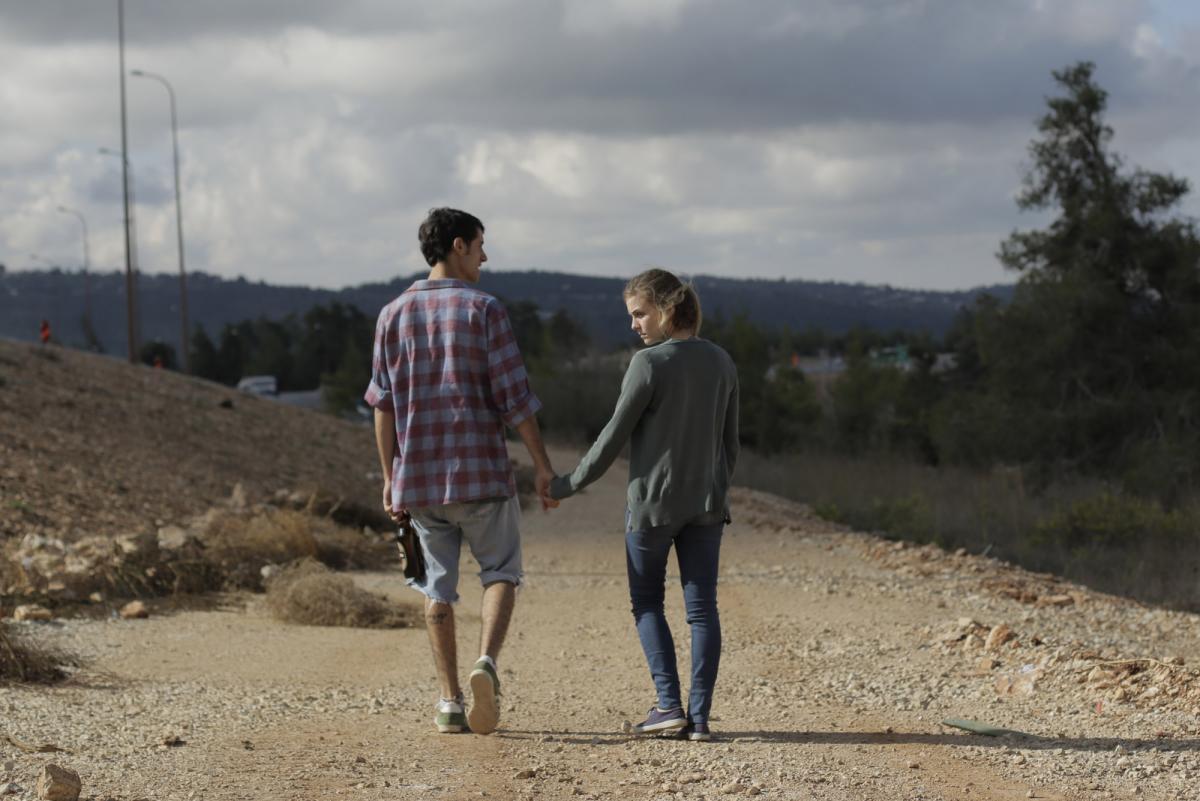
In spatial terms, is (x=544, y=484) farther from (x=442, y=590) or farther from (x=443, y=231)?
(x=443, y=231)

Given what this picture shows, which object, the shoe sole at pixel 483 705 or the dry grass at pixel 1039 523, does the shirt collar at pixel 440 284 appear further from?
the dry grass at pixel 1039 523

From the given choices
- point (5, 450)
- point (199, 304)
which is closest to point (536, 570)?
point (5, 450)

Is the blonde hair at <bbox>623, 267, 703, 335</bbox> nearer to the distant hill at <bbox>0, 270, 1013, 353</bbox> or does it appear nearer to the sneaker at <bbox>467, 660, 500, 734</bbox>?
the sneaker at <bbox>467, 660, 500, 734</bbox>

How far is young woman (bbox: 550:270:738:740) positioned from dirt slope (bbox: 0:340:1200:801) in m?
0.36

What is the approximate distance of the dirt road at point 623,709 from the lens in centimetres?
509

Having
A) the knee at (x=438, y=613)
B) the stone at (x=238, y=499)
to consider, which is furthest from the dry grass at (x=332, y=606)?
the stone at (x=238, y=499)

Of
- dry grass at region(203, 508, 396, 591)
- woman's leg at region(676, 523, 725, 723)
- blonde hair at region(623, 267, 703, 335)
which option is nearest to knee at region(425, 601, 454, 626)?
woman's leg at region(676, 523, 725, 723)

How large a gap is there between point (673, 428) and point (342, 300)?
147 m

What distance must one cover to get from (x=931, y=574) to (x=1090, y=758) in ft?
22.8

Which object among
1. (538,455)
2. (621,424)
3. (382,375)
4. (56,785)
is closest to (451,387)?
(382,375)

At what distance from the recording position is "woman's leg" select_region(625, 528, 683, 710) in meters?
5.62

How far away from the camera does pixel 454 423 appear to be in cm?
565

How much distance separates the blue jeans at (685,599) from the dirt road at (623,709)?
223 millimetres

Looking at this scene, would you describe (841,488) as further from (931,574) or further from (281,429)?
(931,574)
